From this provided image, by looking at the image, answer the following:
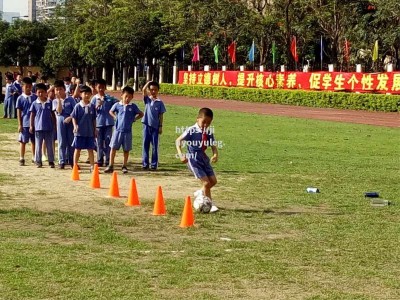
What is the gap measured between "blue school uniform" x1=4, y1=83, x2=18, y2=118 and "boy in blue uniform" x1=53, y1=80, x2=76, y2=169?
1342cm

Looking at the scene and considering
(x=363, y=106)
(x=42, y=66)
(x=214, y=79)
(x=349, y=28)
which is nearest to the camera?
(x=363, y=106)

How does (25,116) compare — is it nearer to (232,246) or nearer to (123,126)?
(123,126)

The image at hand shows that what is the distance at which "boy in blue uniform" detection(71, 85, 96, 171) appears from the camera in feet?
50.8

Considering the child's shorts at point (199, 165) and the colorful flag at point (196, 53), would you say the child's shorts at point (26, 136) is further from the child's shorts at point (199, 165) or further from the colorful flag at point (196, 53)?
the colorful flag at point (196, 53)

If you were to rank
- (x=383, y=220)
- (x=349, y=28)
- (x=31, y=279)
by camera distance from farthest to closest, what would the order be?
(x=349, y=28)
(x=383, y=220)
(x=31, y=279)

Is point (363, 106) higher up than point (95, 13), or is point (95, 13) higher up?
point (95, 13)

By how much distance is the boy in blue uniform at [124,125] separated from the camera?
15.4m

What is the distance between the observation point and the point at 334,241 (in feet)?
30.2

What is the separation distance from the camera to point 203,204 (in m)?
10.9

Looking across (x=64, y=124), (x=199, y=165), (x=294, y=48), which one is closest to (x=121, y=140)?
(x=64, y=124)

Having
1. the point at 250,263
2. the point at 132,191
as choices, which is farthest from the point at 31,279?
the point at 132,191

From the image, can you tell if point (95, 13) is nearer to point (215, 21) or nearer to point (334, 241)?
point (215, 21)

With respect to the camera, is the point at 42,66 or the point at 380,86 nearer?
the point at 380,86

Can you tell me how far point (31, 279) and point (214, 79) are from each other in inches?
1945
